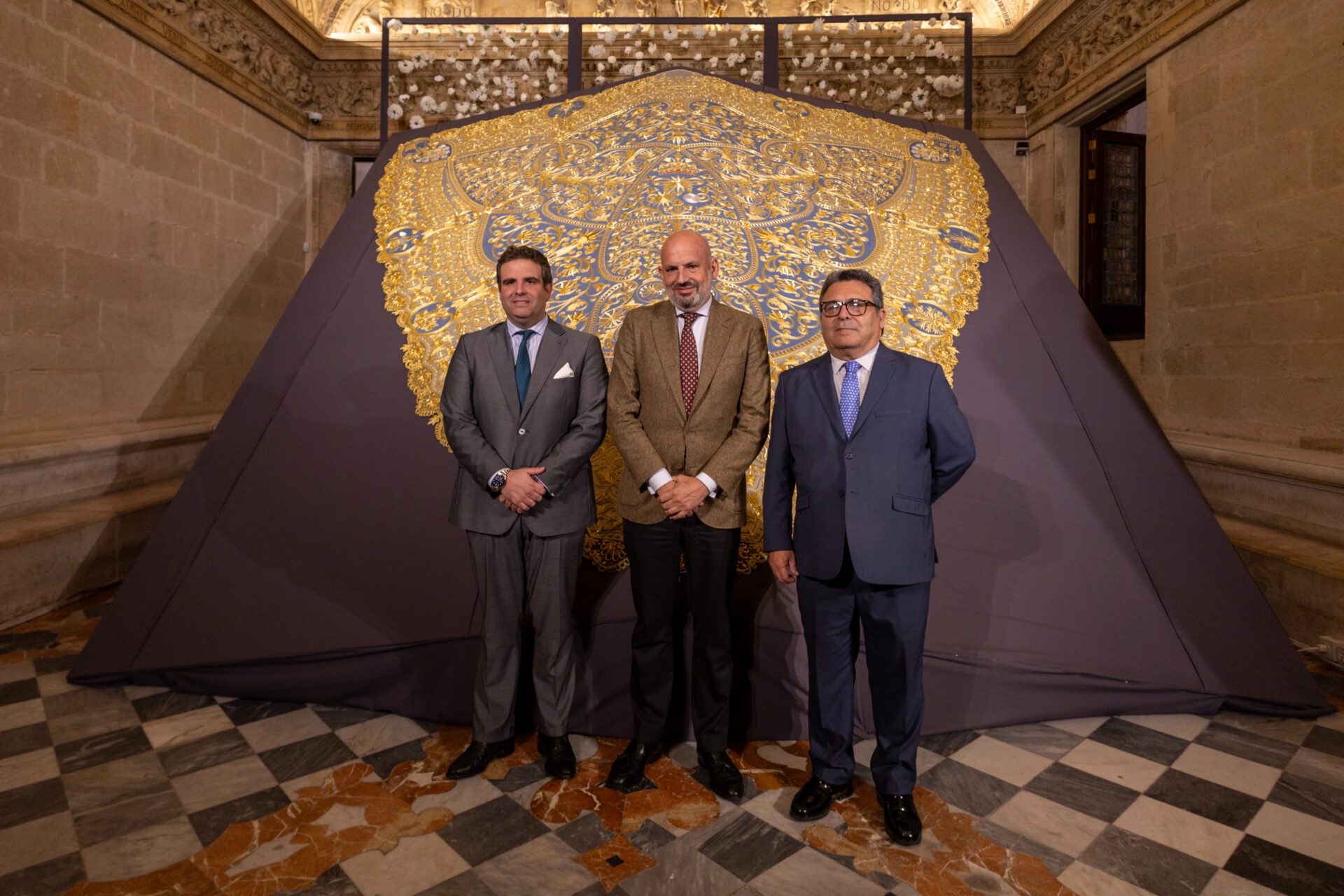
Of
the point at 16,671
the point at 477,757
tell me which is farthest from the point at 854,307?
the point at 16,671

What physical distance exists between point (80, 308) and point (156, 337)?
23.2 inches

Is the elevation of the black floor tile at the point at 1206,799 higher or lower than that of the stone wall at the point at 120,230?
lower

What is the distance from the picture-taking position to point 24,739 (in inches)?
86.0

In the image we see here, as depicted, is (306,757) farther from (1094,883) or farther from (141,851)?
(1094,883)

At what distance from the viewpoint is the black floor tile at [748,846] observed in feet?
5.42

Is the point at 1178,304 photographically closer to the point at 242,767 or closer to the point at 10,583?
the point at 242,767

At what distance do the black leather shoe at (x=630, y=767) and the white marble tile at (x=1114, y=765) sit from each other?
1.14m

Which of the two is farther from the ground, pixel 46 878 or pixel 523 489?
pixel 523 489

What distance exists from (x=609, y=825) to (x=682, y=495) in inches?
31.2

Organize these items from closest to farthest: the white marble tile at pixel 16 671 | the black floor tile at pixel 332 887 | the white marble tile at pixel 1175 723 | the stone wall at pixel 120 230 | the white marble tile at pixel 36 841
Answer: the black floor tile at pixel 332 887 < the white marble tile at pixel 36 841 < the white marble tile at pixel 1175 723 < the white marble tile at pixel 16 671 < the stone wall at pixel 120 230

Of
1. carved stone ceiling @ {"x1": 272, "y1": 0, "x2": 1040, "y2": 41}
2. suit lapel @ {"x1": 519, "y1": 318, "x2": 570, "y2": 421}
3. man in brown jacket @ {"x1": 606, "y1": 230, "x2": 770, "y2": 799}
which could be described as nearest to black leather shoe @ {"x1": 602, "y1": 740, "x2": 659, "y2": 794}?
man in brown jacket @ {"x1": 606, "y1": 230, "x2": 770, "y2": 799}

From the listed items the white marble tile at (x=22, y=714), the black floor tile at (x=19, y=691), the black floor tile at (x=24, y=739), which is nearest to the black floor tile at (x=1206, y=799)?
the black floor tile at (x=24, y=739)

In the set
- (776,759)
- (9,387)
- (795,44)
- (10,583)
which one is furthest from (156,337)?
(795,44)

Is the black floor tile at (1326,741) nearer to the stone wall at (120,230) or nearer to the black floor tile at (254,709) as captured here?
the black floor tile at (254,709)
